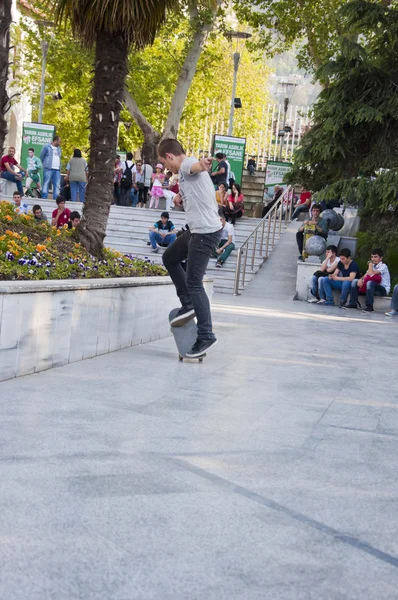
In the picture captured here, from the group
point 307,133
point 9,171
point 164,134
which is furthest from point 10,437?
point 164,134

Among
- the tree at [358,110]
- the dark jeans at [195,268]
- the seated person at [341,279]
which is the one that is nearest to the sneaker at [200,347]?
the dark jeans at [195,268]

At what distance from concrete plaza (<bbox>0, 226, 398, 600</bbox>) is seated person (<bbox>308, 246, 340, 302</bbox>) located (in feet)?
38.4

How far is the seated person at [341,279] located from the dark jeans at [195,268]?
37.3 feet

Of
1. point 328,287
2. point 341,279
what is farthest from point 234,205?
point 341,279

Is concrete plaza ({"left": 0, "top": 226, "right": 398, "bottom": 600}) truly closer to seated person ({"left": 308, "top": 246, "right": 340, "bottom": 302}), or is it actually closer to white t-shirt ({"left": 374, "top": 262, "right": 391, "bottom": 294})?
white t-shirt ({"left": 374, "top": 262, "right": 391, "bottom": 294})

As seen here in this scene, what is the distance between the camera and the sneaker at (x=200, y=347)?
25.5 ft

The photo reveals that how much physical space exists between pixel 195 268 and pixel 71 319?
3.58ft

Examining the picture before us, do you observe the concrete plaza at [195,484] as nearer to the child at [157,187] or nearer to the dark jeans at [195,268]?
the dark jeans at [195,268]

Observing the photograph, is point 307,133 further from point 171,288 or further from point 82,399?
point 82,399

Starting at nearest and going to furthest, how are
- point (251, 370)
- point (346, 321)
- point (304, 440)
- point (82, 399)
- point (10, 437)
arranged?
point (10, 437) → point (304, 440) → point (82, 399) → point (251, 370) → point (346, 321)

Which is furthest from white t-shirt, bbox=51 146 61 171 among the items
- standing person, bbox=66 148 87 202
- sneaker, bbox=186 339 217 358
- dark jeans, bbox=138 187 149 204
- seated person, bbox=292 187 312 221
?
sneaker, bbox=186 339 217 358

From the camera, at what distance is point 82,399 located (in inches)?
228

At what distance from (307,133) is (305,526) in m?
18.3

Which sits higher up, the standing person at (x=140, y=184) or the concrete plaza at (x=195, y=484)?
the standing person at (x=140, y=184)
